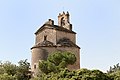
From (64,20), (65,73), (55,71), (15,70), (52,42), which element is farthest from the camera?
(64,20)

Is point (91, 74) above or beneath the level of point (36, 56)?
beneath

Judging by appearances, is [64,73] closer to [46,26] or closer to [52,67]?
[52,67]

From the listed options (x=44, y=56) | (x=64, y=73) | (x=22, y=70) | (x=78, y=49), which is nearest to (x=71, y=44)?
(x=78, y=49)

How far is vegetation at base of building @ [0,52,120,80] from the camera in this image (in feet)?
125

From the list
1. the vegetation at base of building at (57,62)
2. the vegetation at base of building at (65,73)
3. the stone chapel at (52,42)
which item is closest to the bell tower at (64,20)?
the stone chapel at (52,42)

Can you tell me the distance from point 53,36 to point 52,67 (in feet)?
36.5

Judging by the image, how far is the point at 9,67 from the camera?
4931cm

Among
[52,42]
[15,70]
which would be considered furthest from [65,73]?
[52,42]

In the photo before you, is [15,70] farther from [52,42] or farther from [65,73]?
[65,73]

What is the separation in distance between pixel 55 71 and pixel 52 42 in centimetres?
1124

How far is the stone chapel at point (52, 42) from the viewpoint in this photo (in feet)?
169

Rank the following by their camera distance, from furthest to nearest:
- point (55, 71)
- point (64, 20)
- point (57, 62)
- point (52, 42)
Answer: point (64, 20) → point (52, 42) → point (57, 62) → point (55, 71)

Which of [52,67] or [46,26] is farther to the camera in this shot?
[46,26]

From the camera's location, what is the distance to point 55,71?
4291 centimetres
